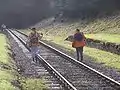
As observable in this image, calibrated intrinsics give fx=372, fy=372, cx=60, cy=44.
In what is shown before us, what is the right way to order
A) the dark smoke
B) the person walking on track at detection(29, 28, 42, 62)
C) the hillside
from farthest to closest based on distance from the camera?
1. the dark smoke
2. the hillside
3. the person walking on track at detection(29, 28, 42, 62)

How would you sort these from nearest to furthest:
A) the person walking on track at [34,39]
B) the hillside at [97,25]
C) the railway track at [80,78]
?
the railway track at [80,78] < the person walking on track at [34,39] < the hillside at [97,25]

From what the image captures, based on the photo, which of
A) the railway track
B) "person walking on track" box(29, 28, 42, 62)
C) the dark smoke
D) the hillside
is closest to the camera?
the railway track

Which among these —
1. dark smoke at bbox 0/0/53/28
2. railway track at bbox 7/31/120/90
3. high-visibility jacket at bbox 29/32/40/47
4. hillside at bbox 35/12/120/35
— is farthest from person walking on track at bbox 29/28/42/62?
dark smoke at bbox 0/0/53/28

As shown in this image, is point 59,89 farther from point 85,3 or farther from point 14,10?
point 14,10

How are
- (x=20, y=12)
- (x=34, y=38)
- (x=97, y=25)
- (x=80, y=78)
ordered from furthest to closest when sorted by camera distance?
(x=20, y=12), (x=97, y=25), (x=34, y=38), (x=80, y=78)

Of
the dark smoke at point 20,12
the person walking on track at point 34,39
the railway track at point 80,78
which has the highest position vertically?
the dark smoke at point 20,12

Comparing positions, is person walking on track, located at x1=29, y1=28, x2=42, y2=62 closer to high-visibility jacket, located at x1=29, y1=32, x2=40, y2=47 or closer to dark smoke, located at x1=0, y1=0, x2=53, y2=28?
high-visibility jacket, located at x1=29, y1=32, x2=40, y2=47

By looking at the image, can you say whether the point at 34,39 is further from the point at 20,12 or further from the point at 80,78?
the point at 20,12

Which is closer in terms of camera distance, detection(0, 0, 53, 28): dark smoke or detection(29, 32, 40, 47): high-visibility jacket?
detection(29, 32, 40, 47): high-visibility jacket

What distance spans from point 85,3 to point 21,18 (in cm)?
4522

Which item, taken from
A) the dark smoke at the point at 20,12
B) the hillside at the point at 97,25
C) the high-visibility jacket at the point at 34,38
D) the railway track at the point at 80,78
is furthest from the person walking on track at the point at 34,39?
the dark smoke at the point at 20,12

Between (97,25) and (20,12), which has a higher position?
(20,12)

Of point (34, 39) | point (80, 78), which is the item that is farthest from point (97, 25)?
point (80, 78)

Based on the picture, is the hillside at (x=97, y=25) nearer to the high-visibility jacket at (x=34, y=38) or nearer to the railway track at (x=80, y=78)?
the high-visibility jacket at (x=34, y=38)
